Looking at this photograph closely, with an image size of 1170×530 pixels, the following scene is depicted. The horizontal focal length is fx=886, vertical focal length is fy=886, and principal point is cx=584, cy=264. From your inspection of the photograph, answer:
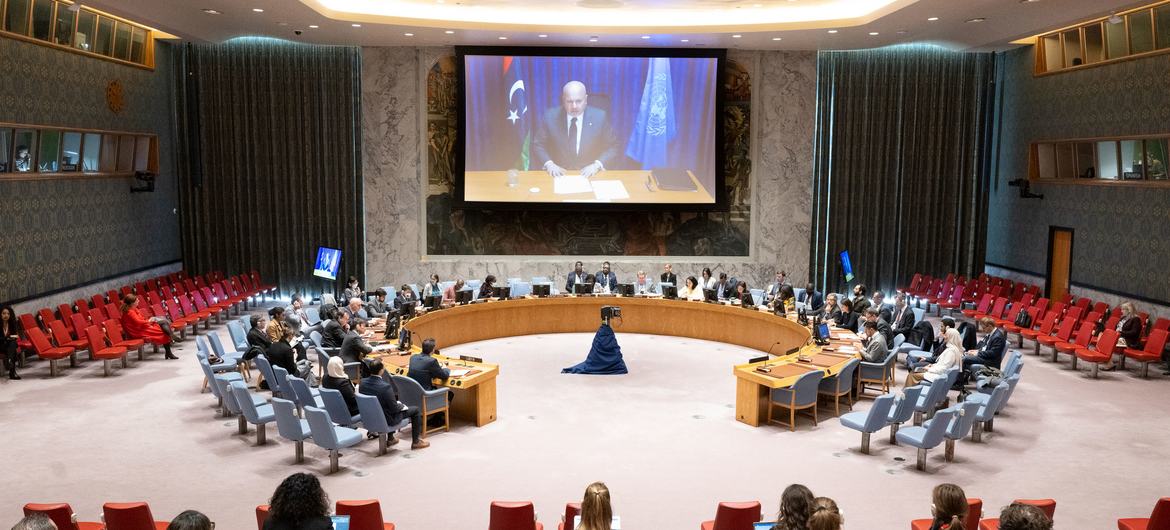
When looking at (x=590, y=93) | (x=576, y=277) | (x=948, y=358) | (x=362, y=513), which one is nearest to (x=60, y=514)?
(x=362, y=513)

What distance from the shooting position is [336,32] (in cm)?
1617

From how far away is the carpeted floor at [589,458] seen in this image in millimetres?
7750

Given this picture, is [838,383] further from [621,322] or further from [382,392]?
[621,322]

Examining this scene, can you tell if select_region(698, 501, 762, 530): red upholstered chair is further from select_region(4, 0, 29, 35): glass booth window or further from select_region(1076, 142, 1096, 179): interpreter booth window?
select_region(1076, 142, 1096, 179): interpreter booth window

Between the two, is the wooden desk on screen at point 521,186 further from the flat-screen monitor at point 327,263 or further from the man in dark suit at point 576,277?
the flat-screen monitor at point 327,263

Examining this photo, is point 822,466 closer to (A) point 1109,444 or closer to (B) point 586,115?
(A) point 1109,444

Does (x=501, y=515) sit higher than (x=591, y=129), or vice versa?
(x=591, y=129)

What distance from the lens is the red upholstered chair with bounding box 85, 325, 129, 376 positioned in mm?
12250

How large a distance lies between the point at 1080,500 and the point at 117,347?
12025 mm

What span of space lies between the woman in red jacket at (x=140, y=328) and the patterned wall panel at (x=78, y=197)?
168cm

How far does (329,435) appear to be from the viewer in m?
8.28

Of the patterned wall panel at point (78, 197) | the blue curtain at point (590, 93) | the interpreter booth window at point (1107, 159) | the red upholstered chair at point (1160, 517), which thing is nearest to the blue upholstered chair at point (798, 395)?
the red upholstered chair at point (1160, 517)

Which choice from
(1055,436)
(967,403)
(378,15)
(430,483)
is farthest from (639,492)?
(378,15)

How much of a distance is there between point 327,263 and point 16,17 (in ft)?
22.0
